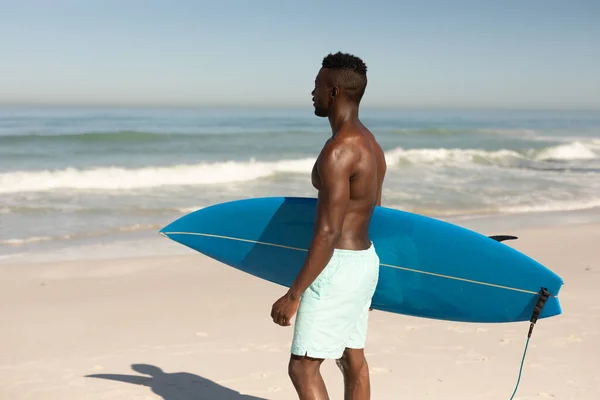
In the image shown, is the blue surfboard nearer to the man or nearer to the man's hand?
the man

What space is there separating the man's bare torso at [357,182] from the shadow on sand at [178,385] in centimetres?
156

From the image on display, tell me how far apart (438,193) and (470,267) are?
964 cm

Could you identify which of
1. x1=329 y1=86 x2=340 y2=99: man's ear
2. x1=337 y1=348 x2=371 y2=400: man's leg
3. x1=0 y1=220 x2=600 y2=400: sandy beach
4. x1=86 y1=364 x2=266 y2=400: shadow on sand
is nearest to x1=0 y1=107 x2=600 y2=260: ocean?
x1=0 y1=220 x2=600 y2=400: sandy beach

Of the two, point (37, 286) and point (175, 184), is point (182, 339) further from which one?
point (175, 184)

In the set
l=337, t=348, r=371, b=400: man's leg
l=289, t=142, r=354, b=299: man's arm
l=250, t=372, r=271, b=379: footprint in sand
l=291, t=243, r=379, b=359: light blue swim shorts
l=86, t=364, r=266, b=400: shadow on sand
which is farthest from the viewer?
l=250, t=372, r=271, b=379: footprint in sand

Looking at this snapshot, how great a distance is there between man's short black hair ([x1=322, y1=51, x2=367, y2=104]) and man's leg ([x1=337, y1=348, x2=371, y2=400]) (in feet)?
3.33

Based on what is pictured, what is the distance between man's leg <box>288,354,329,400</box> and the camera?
2.38 m

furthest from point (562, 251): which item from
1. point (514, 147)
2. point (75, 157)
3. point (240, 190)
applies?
point (514, 147)

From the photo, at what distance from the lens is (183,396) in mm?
3660

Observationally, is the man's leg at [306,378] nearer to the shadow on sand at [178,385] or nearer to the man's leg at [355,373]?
the man's leg at [355,373]

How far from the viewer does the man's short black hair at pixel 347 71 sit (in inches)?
93.0

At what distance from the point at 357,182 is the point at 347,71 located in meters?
0.39

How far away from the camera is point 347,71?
2.37m

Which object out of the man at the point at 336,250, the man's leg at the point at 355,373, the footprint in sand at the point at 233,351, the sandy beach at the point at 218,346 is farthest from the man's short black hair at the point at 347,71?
the footprint in sand at the point at 233,351
